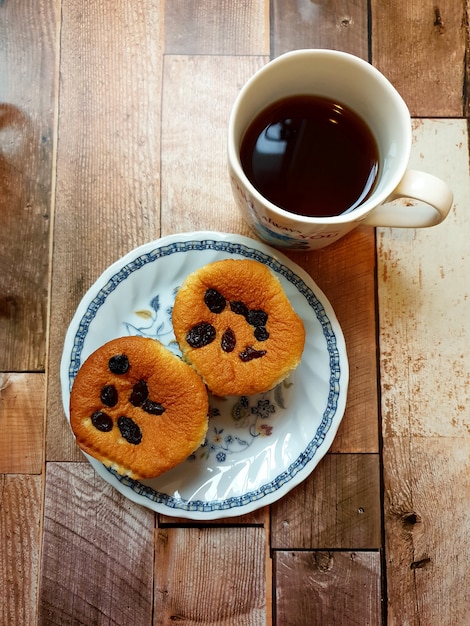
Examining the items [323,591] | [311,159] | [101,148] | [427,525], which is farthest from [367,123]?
[323,591]

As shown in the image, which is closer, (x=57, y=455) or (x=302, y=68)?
(x=302, y=68)

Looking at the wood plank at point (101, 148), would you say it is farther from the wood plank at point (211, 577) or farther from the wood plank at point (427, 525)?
the wood plank at point (427, 525)

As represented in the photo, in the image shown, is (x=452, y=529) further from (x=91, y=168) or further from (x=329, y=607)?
(x=91, y=168)

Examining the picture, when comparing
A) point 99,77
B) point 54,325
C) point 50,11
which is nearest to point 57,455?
point 54,325

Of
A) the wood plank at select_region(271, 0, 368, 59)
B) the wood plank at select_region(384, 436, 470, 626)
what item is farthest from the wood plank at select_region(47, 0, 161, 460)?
the wood plank at select_region(384, 436, 470, 626)

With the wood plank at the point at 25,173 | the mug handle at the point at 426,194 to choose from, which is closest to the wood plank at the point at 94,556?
the wood plank at the point at 25,173

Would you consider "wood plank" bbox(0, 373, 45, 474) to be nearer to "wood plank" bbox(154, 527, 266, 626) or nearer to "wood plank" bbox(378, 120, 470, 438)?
"wood plank" bbox(154, 527, 266, 626)

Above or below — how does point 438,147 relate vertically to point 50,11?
below
